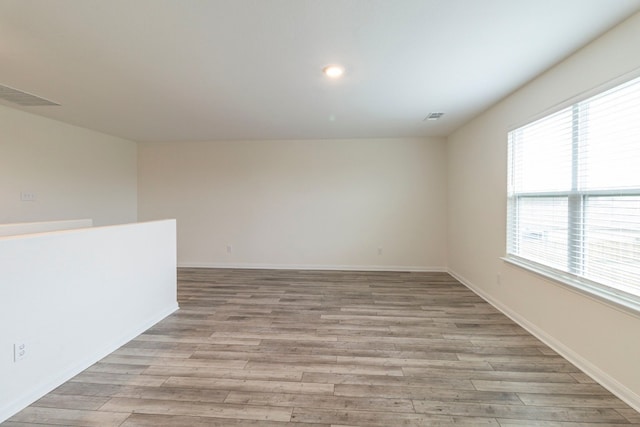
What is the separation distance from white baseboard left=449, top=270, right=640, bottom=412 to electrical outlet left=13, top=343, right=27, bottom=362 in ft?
12.6

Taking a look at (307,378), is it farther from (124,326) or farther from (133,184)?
(133,184)

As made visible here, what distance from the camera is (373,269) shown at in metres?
5.37

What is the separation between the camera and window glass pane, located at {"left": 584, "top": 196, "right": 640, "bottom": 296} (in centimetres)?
184

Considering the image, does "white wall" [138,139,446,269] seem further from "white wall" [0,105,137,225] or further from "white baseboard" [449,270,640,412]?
"white baseboard" [449,270,640,412]

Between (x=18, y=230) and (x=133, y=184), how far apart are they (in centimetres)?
342

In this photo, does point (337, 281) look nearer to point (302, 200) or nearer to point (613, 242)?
point (302, 200)

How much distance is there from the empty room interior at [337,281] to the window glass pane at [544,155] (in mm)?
23

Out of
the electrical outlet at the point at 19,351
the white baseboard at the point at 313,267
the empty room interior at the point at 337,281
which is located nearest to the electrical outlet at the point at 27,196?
the empty room interior at the point at 337,281

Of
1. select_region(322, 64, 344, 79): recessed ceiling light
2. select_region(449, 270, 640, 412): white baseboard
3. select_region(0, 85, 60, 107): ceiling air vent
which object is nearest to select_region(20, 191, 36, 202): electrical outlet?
select_region(0, 85, 60, 107): ceiling air vent

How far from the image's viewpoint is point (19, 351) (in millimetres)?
1768

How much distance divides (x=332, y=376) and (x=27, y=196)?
456cm

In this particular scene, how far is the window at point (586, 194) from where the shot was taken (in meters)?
1.87

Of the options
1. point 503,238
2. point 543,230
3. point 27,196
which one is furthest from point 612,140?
point 27,196

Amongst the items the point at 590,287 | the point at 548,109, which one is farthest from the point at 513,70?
the point at 590,287
